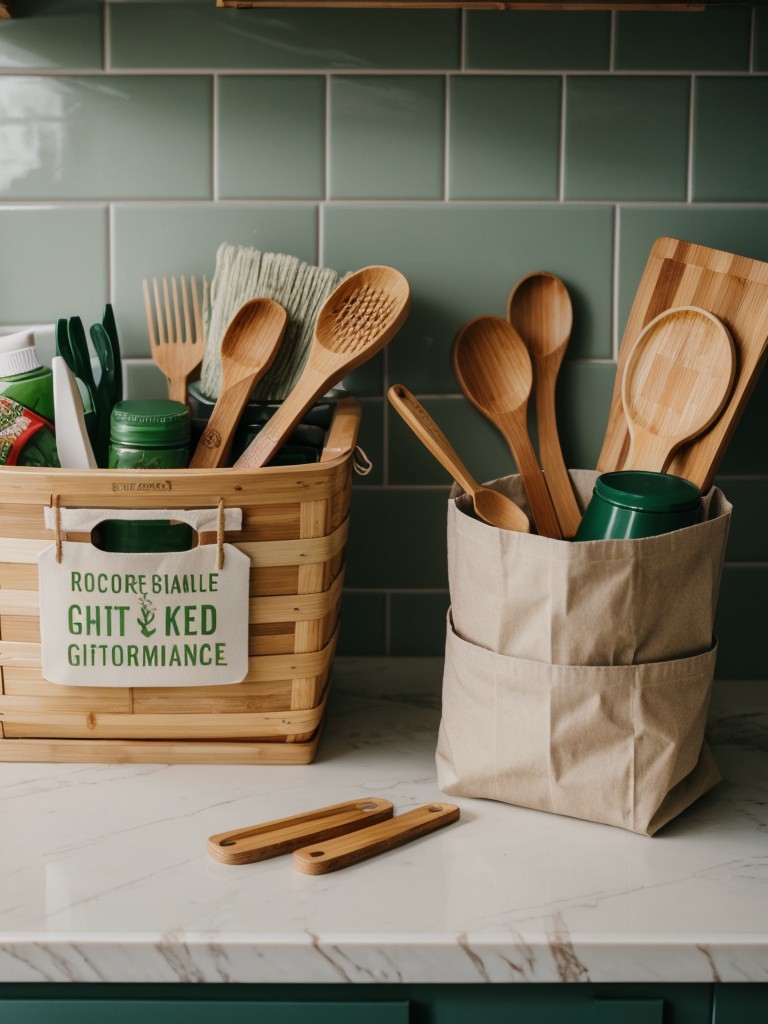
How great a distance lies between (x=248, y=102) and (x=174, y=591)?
0.49 metres

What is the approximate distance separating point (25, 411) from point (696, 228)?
639 millimetres

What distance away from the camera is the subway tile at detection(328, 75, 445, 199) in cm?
100

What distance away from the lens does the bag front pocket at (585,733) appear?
29.4 inches

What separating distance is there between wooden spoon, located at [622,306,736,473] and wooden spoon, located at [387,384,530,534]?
12 cm

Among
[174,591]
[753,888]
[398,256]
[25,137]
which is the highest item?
[25,137]

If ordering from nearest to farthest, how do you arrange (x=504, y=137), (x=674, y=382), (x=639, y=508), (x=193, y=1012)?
(x=193, y=1012)
(x=639, y=508)
(x=674, y=382)
(x=504, y=137)

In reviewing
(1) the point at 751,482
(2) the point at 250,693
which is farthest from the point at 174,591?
(1) the point at 751,482

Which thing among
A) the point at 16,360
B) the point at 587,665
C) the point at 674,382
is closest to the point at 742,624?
the point at 674,382

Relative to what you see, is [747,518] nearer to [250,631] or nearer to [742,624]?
[742,624]

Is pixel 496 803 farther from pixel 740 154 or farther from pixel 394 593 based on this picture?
pixel 740 154

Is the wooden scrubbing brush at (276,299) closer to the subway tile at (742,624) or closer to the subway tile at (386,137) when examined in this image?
the subway tile at (386,137)

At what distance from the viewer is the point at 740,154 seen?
1.02 meters

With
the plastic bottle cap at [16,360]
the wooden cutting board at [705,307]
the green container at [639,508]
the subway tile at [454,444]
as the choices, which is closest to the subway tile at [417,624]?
the subway tile at [454,444]

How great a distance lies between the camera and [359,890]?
0.69 metres
